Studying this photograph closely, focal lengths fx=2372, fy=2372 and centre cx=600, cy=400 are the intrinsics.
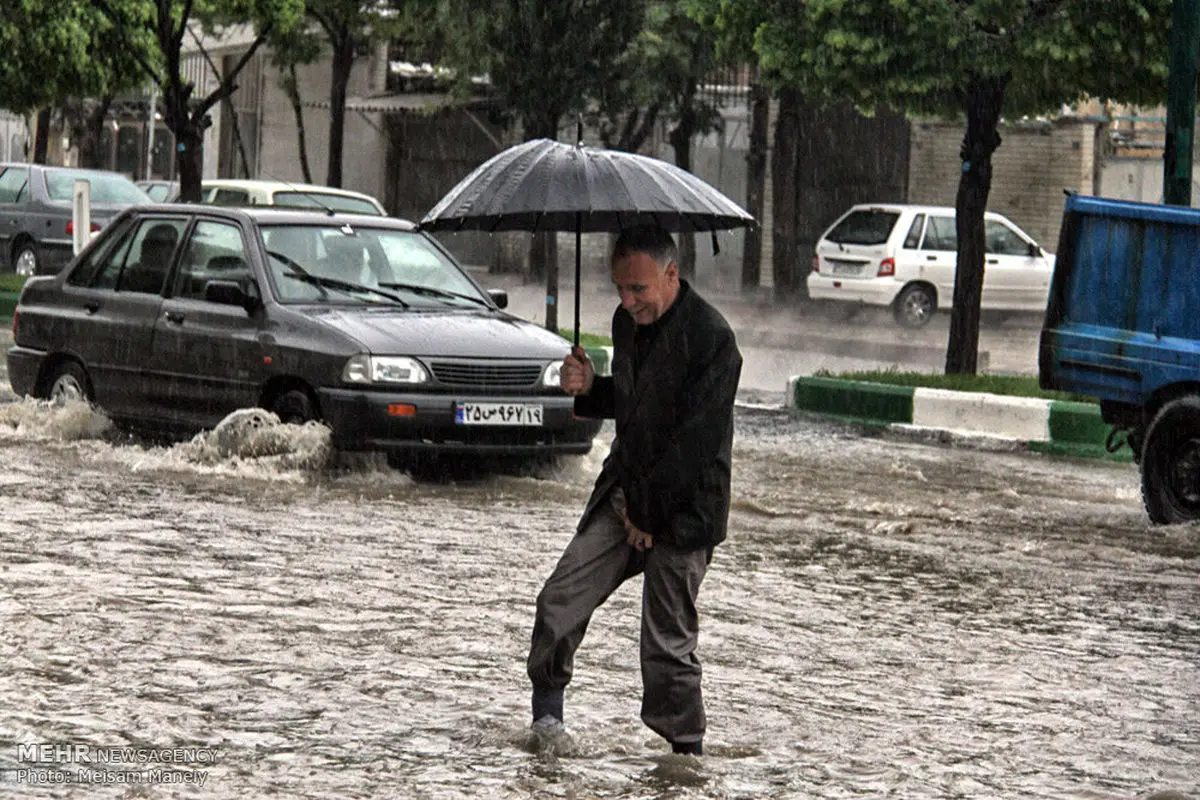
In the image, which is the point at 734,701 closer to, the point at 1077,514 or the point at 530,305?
the point at 1077,514

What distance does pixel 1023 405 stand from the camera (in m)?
16.0

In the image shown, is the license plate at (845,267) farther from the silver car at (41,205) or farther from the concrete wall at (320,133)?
the concrete wall at (320,133)

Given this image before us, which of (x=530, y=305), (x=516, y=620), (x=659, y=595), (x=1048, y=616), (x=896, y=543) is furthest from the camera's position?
(x=530, y=305)

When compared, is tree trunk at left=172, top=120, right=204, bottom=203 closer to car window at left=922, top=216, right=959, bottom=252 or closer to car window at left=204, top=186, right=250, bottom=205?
car window at left=204, top=186, right=250, bottom=205

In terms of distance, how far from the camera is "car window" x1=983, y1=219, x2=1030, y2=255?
30.8 m

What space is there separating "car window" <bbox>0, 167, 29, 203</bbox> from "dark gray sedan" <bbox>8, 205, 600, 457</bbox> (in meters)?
17.1

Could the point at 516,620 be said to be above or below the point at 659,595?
below

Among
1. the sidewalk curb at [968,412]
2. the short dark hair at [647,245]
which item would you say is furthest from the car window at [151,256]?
the short dark hair at [647,245]

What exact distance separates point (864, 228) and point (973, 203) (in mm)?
11431

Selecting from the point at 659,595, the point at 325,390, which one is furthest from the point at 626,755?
the point at 325,390

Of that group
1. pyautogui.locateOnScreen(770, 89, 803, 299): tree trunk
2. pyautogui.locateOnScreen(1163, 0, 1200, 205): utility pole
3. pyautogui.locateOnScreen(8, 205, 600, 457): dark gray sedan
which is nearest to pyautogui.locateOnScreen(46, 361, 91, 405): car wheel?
pyautogui.locateOnScreen(8, 205, 600, 457): dark gray sedan

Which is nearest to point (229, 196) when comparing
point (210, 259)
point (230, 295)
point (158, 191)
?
point (158, 191)

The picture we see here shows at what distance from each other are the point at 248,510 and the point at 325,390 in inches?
39.7

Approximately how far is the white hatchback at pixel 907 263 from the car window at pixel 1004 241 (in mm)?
13
